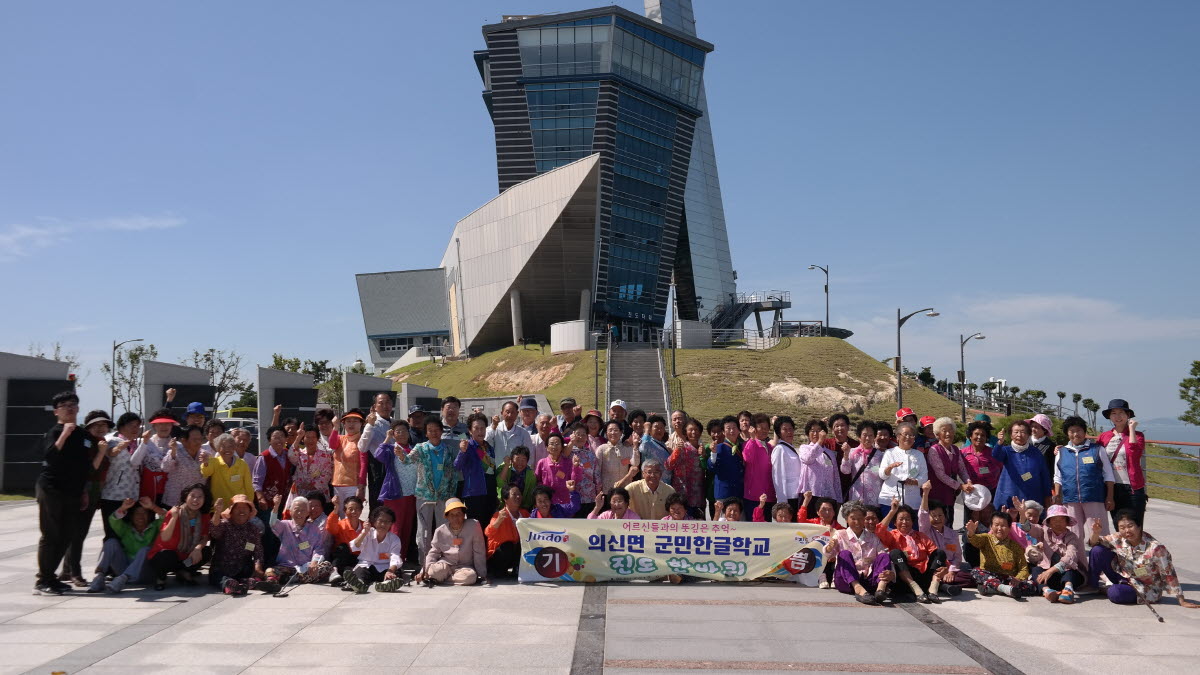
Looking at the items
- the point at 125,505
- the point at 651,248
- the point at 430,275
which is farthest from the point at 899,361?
the point at 430,275

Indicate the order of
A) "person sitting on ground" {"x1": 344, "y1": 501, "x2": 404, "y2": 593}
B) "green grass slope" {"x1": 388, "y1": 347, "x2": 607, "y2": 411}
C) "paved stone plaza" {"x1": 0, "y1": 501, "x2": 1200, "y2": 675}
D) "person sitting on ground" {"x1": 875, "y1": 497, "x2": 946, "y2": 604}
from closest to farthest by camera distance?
1. "paved stone plaza" {"x1": 0, "y1": 501, "x2": 1200, "y2": 675}
2. "person sitting on ground" {"x1": 875, "y1": 497, "x2": 946, "y2": 604}
3. "person sitting on ground" {"x1": 344, "y1": 501, "x2": 404, "y2": 593}
4. "green grass slope" {"x1": 388, "y1": 347, "x2": 607, "y2": 411}

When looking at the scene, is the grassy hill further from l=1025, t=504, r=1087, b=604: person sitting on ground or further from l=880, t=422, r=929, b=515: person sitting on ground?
l=1025, t=504, r=1087, b=604: person sitting on ground

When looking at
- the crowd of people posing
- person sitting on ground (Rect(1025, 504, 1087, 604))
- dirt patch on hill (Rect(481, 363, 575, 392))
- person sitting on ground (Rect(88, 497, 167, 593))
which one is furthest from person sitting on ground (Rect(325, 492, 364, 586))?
dirt patch on hill (Rect(481, 363, 575, 392))

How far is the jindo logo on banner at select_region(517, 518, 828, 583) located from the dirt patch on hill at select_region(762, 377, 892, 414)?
99.0 feet

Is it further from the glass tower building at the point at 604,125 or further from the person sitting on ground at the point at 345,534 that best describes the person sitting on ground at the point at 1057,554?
the glass tower building at the point at 604,125

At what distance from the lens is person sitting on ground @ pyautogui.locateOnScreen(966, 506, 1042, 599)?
317 inches

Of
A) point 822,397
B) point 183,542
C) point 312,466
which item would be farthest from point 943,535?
point 822,397

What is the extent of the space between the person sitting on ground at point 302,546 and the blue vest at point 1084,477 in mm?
8189

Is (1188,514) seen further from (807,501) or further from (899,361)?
(899,361)

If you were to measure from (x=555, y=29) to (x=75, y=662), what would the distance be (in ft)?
231

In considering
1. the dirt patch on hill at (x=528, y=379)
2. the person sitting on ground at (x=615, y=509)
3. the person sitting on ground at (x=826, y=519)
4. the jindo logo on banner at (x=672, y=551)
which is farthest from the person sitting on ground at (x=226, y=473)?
the dirt patch on hill at (x=528, y=379)

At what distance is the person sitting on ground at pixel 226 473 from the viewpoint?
9.02 metres

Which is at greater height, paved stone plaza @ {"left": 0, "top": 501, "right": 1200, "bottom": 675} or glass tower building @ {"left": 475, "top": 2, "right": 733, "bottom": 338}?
glass tower building @ {"left": 475, "top": 2, "right": 733, "bottom": 338}

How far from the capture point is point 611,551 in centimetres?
867
